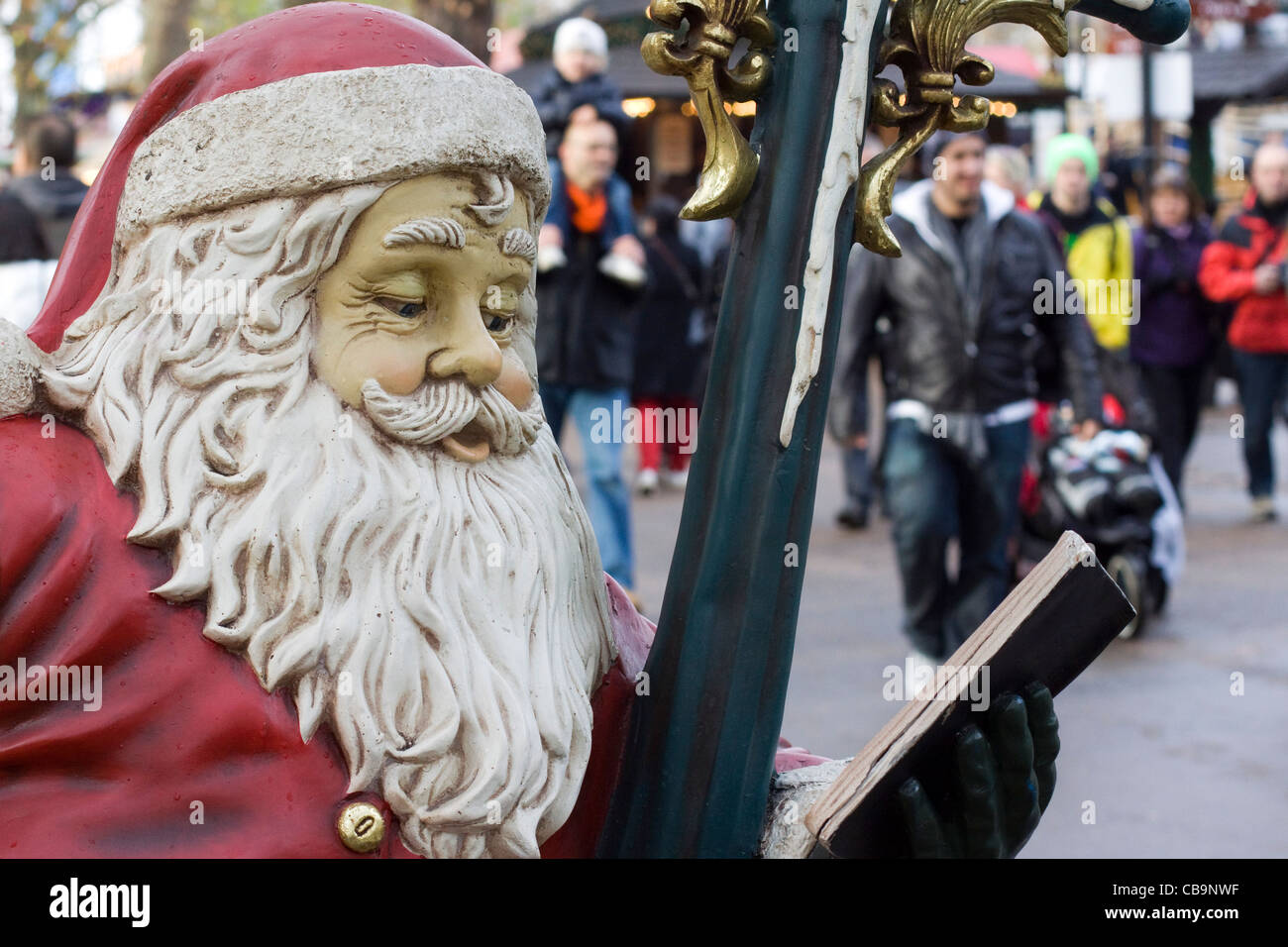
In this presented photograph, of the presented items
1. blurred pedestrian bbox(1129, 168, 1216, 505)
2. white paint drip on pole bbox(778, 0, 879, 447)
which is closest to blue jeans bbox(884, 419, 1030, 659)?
blurred pedestrian bbox(1129, 168, 1216, 505)

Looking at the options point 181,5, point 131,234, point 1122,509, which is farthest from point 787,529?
point 181,5

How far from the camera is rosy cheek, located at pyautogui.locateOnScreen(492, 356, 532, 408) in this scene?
2.16 m

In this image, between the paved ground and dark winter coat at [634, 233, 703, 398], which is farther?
dark winter coat at [634, 233, 703, 398]

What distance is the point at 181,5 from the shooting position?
12.2 m

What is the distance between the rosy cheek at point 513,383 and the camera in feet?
7.07

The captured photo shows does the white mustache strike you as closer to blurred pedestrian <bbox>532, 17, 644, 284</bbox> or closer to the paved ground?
the paved ground

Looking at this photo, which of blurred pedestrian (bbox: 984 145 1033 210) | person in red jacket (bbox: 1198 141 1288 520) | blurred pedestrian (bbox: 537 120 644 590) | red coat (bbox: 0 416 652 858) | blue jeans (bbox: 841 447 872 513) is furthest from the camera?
blue jeans (bbox: 841 447 872 513)

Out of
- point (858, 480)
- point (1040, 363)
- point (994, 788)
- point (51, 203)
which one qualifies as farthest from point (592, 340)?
point (994, 788)

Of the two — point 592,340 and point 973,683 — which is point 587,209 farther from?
point 973,683

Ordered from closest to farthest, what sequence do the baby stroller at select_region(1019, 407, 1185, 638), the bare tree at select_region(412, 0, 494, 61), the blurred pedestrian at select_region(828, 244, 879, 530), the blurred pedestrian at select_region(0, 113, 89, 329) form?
1. the blurred pedestrian at select_region(0, 113, 89, 329)
2. the baby stroller at select_region(1019, 407, 1185, 638)
3. the blurred pedestrian at select_region(828, 244, 879, 530)
4. the bare tree at select_region(412, 0, 494, 61)

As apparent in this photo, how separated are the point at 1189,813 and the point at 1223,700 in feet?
4.34

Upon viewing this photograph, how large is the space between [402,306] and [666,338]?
27.7 feet

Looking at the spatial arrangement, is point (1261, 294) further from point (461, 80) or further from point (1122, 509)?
point (461, 80)

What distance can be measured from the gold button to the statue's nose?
506mm
